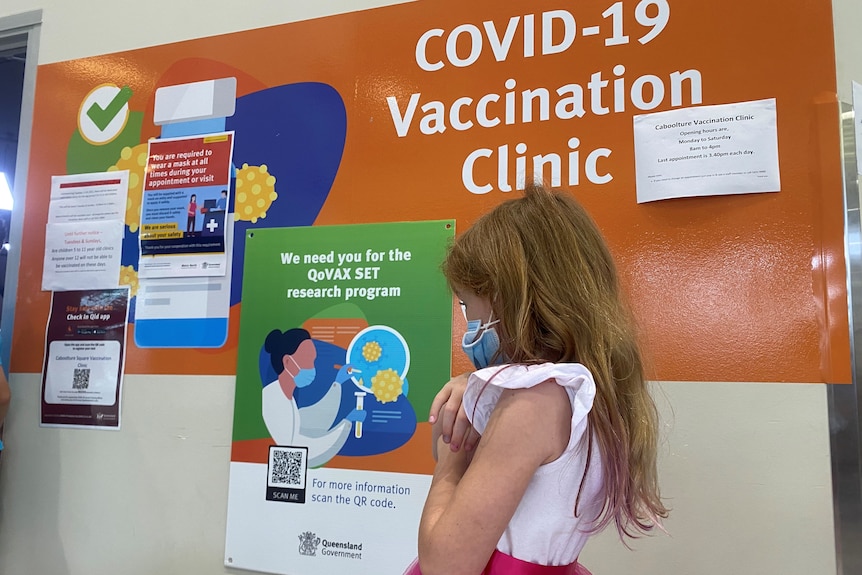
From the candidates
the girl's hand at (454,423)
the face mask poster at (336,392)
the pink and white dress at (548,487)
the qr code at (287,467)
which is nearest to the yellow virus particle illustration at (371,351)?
the face mask poster at (336,392)

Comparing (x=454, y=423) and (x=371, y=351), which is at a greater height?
(x=371, y=351)

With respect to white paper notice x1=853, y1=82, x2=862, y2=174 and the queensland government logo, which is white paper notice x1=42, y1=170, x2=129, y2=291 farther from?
white paper notice x1=853, y1=82, x2=862, y2=174

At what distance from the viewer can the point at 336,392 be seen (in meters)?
1.69

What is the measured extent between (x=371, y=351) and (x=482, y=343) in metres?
0.72

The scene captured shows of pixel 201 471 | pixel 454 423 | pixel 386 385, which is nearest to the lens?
pixel 454 423

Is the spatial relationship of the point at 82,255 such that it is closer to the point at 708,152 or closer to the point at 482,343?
the point at 482,343

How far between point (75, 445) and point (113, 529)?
0.88ft

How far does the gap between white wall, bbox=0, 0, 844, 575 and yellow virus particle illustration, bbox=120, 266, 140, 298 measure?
0.24 m

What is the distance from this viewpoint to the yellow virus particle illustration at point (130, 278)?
6.40ft

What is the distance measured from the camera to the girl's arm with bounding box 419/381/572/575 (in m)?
0.84

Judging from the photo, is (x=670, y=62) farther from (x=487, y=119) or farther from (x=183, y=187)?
(x=183, y=187)

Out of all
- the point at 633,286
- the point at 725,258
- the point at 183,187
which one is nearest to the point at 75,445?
the point at 183,187

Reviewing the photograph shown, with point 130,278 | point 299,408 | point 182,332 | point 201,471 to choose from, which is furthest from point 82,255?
point 299,408

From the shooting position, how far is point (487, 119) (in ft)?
5.38
